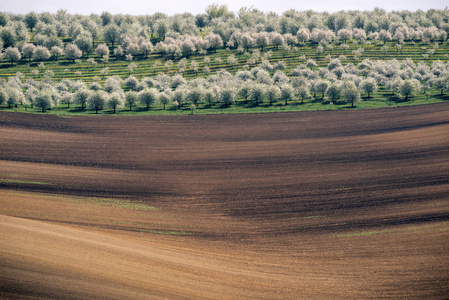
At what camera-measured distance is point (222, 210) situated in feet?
128

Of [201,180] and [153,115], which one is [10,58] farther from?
[201,180]

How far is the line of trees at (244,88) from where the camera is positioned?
8038cm

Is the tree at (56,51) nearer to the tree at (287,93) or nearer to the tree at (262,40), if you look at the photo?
the tree at (262,40)

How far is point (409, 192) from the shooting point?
4109 centimetres

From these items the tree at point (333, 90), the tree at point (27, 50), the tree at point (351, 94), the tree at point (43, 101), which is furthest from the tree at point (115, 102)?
the tree at point (27, 50)

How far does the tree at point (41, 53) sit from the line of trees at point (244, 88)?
62.9 feet

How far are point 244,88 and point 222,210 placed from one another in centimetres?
5162

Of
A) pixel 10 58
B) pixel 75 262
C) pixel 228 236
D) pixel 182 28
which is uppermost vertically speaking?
pixel 182 28

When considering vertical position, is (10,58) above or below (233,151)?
above

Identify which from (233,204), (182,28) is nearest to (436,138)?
(233,204)

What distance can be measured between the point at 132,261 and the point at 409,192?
29031 millimetres

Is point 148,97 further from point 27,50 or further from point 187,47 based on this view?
point 27,50

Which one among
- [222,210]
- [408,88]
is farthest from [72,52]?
[222,210]

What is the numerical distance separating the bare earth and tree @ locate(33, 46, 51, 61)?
6741cm
